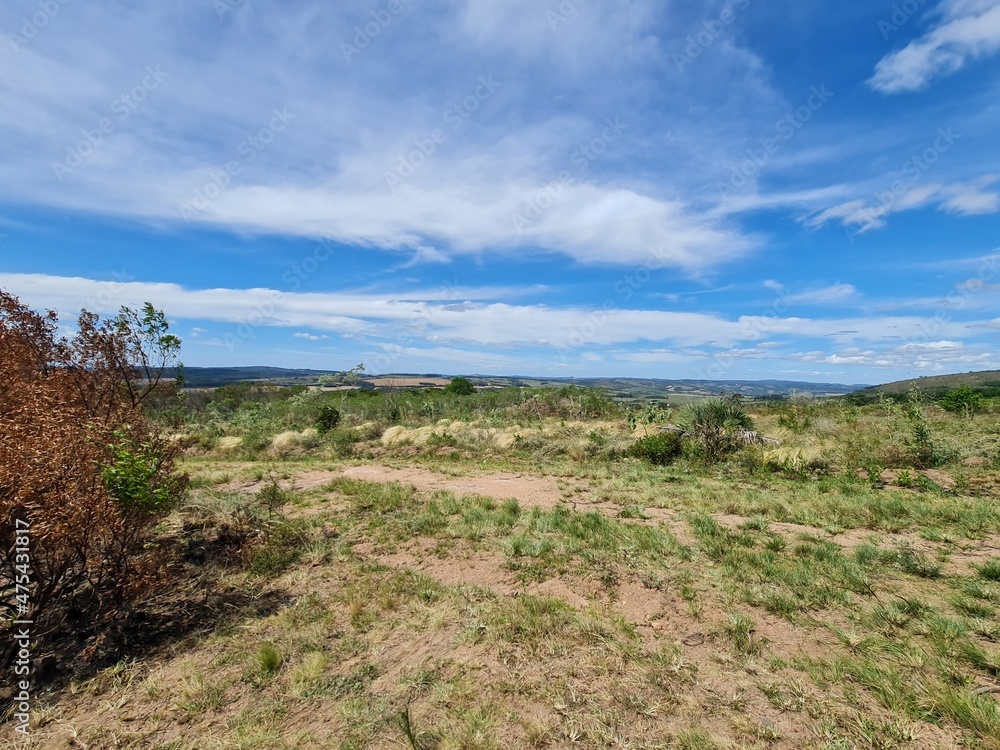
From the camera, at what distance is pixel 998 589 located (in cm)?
453

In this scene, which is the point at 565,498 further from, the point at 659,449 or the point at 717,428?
the point at 717,428

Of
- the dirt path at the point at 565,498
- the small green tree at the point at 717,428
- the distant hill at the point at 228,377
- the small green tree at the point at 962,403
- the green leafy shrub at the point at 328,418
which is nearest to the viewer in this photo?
the dirt path at the point at 565,498

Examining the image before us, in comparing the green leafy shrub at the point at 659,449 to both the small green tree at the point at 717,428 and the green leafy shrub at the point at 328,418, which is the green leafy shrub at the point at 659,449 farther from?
the green leafy shrub at the point at 328,418

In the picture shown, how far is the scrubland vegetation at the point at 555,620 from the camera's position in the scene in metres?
3.17

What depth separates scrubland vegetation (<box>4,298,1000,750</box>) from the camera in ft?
10.4

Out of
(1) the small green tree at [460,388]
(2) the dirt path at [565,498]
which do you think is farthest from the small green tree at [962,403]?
(1) the small green tree at [460,388]

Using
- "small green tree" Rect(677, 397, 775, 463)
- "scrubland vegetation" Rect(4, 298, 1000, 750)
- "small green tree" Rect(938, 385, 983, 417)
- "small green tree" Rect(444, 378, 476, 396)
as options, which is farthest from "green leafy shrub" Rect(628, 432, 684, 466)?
"small green tree" Rect(444, 378, 476, 396)

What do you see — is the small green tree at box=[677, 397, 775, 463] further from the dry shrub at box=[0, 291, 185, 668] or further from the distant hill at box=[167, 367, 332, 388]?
the distant hill at box=[167, 367, 332, 388]

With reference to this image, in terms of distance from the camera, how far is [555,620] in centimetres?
440

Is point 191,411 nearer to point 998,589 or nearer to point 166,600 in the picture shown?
point 166,600

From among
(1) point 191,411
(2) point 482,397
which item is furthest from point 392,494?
(1) point 191,411

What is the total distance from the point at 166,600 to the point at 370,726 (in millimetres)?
3441

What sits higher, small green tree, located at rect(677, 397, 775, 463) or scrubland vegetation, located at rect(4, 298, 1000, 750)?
small green tree, located at rect(677, 397, 775, 463)

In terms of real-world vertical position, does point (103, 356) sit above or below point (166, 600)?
above
